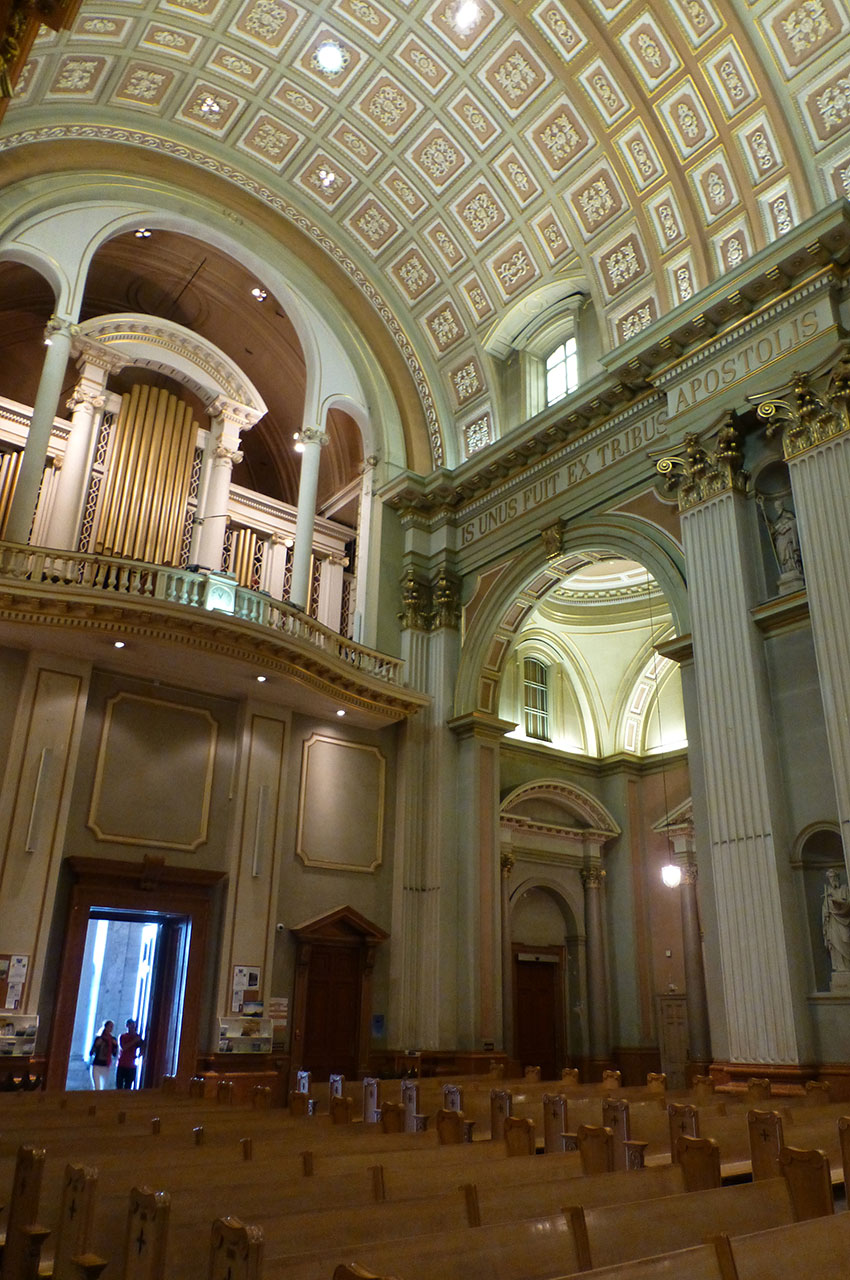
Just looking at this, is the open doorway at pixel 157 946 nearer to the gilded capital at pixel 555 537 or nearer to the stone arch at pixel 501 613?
the stone arch at pixel 501 613

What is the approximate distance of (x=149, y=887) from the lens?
39.0 ft

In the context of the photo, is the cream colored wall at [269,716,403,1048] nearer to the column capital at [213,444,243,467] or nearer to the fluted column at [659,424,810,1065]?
the column capital at [213,444,243,467]

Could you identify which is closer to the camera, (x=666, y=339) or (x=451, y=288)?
(x=666, y=339)

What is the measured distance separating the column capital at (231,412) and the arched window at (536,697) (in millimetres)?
7088

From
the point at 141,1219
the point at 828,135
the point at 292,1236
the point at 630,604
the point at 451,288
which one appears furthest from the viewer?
the point at 630,604

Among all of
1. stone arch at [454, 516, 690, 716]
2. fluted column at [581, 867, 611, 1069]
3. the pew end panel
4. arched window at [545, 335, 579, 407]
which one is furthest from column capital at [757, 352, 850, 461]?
fluted column at [581, 867, 611, 1069]

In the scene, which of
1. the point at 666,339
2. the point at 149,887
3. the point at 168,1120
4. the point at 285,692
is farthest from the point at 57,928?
the point at 666,339

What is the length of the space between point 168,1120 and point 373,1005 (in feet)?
25.0

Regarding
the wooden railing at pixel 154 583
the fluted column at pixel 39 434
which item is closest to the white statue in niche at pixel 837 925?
the wooden railing at pixel 154 583

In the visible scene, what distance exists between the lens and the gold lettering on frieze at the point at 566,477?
12.7 meters

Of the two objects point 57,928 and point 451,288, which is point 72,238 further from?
point 57,928

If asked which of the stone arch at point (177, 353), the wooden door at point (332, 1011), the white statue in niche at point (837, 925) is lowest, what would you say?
the wooden door at point (332, 1011)

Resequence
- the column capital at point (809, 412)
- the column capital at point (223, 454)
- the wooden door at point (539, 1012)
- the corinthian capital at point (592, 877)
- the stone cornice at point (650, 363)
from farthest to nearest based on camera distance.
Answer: the corinthian capital at point (592, 877), the wooden door at point (539, 1012), the column capital at point (223, 454), the stone cornice at point (650, 363), the column capital at point (809, 412)

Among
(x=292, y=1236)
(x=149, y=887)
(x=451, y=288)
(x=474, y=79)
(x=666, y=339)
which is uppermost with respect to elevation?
(x=474, y=79)
